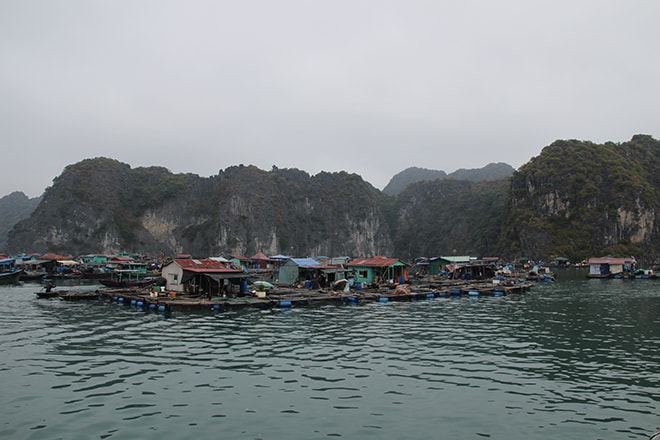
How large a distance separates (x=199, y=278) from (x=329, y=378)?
91.4 ft

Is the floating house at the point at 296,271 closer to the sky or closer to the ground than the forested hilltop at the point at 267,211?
closer to the ground

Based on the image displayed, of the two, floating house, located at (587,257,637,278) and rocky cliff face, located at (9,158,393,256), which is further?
rocky cliff face, located at (9,158,393,256)

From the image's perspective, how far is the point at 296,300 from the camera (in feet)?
127

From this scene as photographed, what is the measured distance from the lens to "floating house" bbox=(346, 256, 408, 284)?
180ft

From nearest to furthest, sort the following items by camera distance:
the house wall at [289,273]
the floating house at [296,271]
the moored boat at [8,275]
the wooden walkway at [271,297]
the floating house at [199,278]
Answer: the wooden walkway at [271,297] → the floating house at [199,278] → the floating house at [296,271] → the house wall at [289,273] → the moored boat at [8,275]

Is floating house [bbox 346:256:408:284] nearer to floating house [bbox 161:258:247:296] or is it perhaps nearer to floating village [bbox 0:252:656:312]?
floating village [bbox 0:252:656:312]

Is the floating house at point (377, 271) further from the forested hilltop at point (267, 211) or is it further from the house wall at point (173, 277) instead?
the forested hilltop at point (267, 211)

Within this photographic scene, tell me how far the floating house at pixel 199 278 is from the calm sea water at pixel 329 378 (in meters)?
9.81

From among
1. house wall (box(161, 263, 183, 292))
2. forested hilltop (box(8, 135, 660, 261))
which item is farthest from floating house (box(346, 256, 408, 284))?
forested hilltop (box(8, 135, 660, 261))

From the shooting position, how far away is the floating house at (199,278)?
3981 cm

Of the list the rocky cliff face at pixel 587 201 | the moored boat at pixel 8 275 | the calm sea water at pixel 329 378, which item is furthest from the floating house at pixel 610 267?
the moored boat at pixel 8 275

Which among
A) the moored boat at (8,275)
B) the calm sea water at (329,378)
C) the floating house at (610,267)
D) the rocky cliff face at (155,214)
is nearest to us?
the calm sea water at (329,378)

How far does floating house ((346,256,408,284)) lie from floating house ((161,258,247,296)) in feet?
59.0

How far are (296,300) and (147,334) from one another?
16002mm
